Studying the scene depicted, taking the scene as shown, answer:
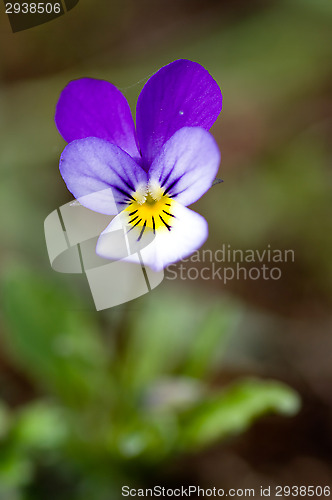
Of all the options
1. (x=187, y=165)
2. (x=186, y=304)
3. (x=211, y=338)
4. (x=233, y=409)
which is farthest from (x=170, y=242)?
(x=186, y=304)

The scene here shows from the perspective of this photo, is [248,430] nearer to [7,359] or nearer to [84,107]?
[7,359]

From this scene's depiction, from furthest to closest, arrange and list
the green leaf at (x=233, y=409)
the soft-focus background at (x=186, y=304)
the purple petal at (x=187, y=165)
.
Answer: the soft-focus background at (x=186, y=304), the green leaf at (x=233, y=409), the purple petal at (x=187, y=165)

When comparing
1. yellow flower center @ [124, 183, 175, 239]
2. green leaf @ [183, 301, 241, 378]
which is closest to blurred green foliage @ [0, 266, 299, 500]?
green leaf @ [183, 301, 241, 378]

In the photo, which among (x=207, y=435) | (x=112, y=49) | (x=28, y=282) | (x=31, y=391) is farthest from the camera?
(x=112, y=49)

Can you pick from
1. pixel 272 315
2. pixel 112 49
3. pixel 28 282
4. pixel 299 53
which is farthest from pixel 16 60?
pixel 272 315

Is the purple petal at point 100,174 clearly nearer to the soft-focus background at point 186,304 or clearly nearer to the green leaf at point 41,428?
the soft-focus background at point 186,304

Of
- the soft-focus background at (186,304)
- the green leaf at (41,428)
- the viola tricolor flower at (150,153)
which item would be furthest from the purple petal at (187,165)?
the green leaf at (41,428)
